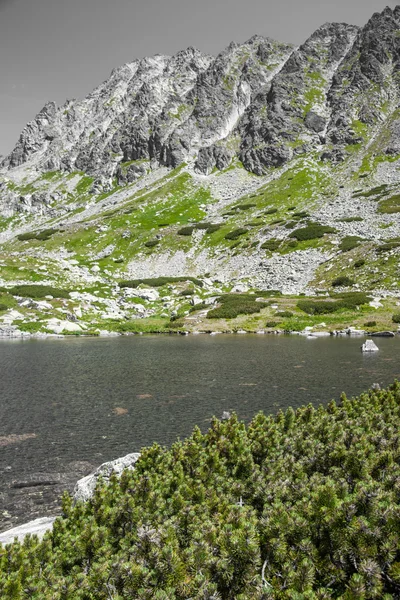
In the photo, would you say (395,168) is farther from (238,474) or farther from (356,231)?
(238,474)

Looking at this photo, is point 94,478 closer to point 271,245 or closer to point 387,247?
point 387,247

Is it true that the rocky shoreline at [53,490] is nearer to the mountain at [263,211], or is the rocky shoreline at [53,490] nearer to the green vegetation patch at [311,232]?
the mountain at [263,211]

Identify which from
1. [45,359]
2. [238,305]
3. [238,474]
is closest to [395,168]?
[238,305]

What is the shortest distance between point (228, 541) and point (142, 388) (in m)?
24.1

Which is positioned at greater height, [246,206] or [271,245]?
[246,206]

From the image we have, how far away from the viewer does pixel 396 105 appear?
166500mm

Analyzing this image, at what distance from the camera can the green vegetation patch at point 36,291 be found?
78.5 metres

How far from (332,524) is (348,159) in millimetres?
173056

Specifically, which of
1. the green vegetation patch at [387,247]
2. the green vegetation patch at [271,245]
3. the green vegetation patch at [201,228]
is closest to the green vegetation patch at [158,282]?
the green vegetation patch at [271,245]

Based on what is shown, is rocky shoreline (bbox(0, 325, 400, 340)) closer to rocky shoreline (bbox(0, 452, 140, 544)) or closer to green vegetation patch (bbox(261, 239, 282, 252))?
green vegetation patch (bbox(261, 239, 282, 252))

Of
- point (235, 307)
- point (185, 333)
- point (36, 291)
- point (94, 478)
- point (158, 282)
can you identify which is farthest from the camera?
point (158, 282)

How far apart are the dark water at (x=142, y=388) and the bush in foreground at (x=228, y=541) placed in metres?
7.55

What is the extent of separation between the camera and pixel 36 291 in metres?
79.7

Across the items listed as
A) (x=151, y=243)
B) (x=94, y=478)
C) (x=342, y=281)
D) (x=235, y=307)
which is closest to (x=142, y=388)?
(x=94, y=478)
